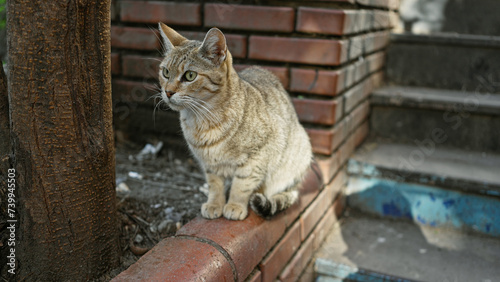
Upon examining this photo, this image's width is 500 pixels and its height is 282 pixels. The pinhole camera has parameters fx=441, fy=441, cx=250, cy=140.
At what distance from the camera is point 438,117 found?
3.02 m

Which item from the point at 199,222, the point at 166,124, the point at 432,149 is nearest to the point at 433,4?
the point at 432,149

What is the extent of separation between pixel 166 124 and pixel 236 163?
101 centimetres

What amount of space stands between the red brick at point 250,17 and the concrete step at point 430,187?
1.01 m

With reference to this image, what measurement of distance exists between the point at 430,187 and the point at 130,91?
1854mm

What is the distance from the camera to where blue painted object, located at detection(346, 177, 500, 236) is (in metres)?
2.49

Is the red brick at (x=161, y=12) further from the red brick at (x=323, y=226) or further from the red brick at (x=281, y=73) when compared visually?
the red brick at (x=323, y=226)

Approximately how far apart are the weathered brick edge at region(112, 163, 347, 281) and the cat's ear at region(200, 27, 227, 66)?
62 centimetres

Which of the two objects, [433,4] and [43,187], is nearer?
[43,187]

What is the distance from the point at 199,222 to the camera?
1673 mm

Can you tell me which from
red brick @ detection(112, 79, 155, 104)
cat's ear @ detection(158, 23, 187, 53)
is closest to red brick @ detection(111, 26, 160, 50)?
red brick @ detection(112, 79, 155, 104)

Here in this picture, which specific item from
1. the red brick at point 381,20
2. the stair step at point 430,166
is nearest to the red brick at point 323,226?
the stair step at point 430,166

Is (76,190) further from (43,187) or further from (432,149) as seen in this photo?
(432,149)

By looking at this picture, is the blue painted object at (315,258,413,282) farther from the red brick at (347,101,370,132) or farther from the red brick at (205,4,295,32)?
the red brick at (205,4,295,32)

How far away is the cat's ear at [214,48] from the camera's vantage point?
5.25 ft
